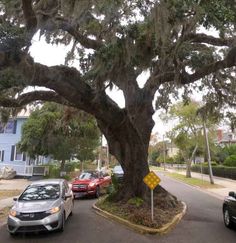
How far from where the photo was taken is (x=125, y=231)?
13.1m

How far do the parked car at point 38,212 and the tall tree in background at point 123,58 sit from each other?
354 cm

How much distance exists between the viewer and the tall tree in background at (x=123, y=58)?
11070 millimetres

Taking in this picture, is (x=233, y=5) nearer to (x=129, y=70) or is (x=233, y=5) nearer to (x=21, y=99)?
(x=129, y=70)

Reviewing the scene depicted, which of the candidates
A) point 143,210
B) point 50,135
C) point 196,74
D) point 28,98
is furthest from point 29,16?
Result: point 50,135

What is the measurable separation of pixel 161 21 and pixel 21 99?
6938mm

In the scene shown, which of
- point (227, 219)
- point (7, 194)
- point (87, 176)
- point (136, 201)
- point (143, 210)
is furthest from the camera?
point (87, 176)

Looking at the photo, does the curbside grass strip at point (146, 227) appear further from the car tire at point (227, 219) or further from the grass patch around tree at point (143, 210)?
the car tire at point (227, 219)

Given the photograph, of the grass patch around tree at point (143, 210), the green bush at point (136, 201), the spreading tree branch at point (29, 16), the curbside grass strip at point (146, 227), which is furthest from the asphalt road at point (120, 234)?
the spreading tree branch at point (29, 16)

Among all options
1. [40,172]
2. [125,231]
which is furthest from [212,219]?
[40,172]

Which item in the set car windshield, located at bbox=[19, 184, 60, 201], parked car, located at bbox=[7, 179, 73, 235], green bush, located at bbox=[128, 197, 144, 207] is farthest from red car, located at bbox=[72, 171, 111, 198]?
parked car, located at bbox=[7, 179, 73, 235]

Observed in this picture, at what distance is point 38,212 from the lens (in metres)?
12.4

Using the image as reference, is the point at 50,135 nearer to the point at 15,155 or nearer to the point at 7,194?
the point at 15,155

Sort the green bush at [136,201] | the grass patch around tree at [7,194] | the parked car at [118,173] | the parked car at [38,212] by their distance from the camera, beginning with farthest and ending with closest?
the grass patch around tree at [7,194] → the parked car at [118,173] → the green bush at [136,201] → the parked car at [38,212]

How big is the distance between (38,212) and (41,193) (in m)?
1.67
